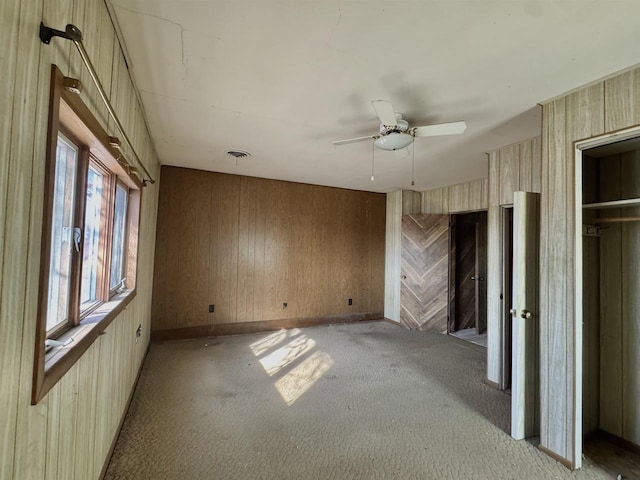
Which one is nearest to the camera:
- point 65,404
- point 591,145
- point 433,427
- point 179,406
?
point 65,404

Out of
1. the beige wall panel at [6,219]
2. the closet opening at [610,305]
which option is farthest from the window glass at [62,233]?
the closet opening at [610,305]

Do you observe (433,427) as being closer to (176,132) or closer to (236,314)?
(236,314)

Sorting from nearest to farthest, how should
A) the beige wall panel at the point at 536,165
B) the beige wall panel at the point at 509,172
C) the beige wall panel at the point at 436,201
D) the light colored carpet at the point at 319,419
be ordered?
the light colored carpet at the point at 319,419 < the beige wall panel at the point at 536,165 < the beige wall panel at the point at 509,172 < the beige wall panel at the point at 436,201

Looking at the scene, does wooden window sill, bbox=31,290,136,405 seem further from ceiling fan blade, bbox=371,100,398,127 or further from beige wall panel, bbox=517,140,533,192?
beige wall panel, bbox=517,140,533,192

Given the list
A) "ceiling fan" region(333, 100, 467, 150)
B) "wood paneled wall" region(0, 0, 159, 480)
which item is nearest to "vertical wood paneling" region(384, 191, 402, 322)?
"ceiling fan" region(333, 100, 467, 150)

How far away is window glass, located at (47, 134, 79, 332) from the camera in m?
1.25

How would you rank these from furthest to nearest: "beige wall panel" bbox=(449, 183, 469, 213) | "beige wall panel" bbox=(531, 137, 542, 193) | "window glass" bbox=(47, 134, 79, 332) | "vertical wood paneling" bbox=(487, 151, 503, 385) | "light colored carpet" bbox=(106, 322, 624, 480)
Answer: "beige wall panel" bbox=(449, 183, 469, 213)
"vertical wood paneling" bbox=(487, 151, 503, 385)
"beige wall panel" bbox=(531, 137, 542, 193)
"light colored carpet" bbox=(106, 322, 624, 480)
"window glass" bbox=(47, 134, 79, 332)

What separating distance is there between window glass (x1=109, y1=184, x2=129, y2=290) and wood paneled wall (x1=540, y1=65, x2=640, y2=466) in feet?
10.4

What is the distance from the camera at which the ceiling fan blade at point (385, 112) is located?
1.94 meters

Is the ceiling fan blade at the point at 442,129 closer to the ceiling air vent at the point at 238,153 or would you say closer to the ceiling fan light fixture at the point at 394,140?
the ceiling fan light fixture at the point at 394,140

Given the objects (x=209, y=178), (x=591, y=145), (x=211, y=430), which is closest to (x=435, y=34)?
(x=591, y=145)

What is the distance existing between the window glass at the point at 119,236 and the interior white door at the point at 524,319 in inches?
121

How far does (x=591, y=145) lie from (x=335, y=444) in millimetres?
2654

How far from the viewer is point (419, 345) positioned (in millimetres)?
4250
